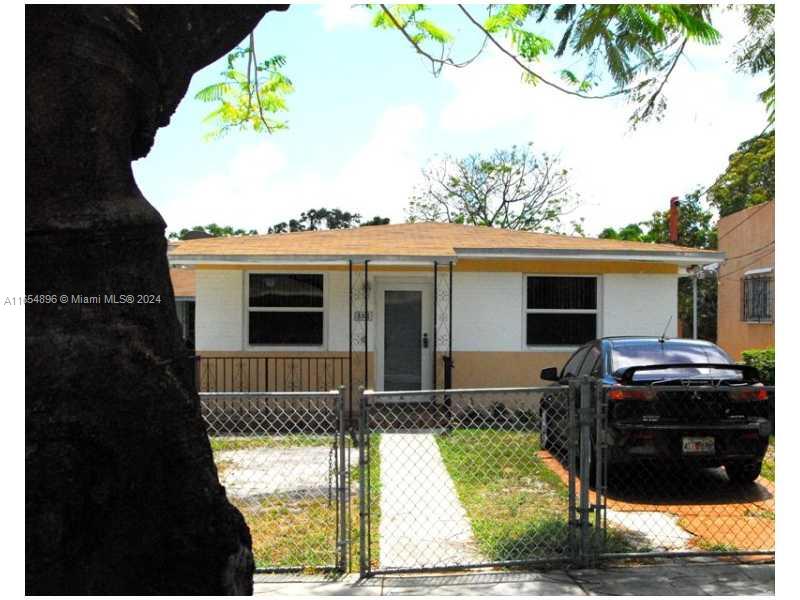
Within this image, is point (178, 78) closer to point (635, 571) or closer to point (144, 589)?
point (144, 589)

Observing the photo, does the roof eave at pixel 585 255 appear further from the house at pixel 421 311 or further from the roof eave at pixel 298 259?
the roof eave at pixel 298 259

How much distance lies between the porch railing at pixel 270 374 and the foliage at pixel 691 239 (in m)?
21.6

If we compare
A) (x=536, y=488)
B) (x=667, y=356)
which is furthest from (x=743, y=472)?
(x=536, y=488)

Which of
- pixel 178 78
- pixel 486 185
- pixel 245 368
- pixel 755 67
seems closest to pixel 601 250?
pixel 755 67

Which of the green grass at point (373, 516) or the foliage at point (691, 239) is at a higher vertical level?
the foliage at point (691, 239)

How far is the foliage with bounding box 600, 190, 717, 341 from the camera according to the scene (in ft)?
104

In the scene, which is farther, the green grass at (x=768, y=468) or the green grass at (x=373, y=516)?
the green grass at (x=768, y=468)

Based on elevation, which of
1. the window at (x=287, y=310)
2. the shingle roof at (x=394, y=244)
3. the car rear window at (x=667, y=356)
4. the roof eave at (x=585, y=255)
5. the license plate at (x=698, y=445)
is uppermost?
the shingle roof at (x=394, y=244)

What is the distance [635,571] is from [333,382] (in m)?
8.80

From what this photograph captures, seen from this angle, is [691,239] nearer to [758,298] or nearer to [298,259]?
[758,298]

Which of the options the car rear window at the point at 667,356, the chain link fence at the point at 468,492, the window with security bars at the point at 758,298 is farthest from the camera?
the window with security bars at the point at 758,298

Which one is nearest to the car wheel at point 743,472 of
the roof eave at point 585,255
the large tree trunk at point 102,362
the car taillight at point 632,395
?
the car taillight at point 632,395

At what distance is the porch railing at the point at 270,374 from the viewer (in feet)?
43.3

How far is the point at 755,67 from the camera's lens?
315 inches
